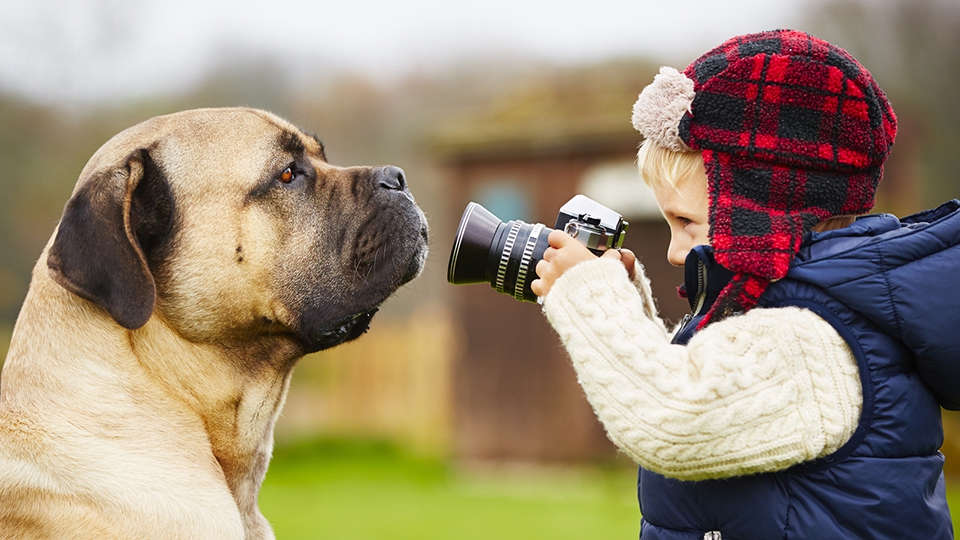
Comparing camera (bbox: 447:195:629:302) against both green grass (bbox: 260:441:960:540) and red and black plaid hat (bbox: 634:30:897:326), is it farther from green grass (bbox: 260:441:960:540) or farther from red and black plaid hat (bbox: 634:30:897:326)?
green grass (bbox: 260:441:960:540)

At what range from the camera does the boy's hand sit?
2.52m

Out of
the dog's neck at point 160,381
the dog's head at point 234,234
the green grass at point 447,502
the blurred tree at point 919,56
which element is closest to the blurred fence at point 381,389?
the green grass at point 447,502

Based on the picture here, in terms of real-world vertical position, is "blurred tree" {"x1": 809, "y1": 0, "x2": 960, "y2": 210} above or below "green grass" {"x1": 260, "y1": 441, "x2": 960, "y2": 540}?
above

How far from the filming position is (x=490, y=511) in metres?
8.62

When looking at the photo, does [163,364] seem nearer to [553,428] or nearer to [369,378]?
[553,428]

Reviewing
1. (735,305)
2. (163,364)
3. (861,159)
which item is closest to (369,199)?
(163,364)

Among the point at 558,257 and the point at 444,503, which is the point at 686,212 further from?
the point at 444,503

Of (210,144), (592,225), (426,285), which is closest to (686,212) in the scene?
(592,225)

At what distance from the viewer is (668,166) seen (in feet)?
8.37

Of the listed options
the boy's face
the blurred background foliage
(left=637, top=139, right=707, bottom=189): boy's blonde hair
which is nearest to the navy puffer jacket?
the boy's face

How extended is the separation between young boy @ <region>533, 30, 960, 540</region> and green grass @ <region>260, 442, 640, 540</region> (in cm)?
516

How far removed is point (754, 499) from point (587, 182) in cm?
852

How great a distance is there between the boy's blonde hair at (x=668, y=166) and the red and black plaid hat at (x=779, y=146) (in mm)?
94

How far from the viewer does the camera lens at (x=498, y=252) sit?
271 cm
